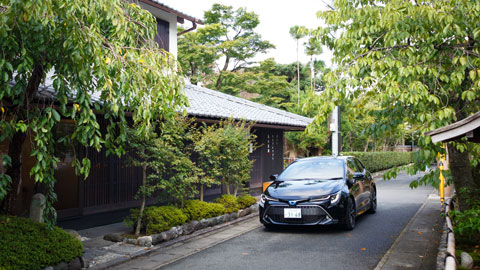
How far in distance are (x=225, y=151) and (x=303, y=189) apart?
2514 millimetres

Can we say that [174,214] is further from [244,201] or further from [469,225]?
[469,225]

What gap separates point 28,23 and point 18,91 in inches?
32.4

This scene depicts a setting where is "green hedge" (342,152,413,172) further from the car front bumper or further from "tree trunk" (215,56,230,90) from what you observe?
the car front bumper

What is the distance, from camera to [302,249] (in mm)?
7273

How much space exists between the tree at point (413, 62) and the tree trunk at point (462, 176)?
0.10m

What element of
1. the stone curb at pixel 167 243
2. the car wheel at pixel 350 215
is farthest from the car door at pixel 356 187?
the stone curb at pixel 167 243

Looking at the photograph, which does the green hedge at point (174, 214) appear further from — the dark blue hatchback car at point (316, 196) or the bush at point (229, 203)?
the dark blue hatchback car at point (316, 196)

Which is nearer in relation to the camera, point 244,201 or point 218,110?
point 244,201

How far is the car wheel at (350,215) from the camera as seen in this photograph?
8.61 meters

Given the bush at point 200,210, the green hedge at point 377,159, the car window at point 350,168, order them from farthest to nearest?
the green hedge at point 377,159
the car window at point 350,168
the bush at point 200,210

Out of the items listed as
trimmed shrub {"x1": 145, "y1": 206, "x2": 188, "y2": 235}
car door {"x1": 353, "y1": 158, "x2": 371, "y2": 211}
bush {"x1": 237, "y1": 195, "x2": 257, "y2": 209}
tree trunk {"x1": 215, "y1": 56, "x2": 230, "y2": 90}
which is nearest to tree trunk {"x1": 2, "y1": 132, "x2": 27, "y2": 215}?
trimmed shrub {"x1": 145, "y1": 206, "x2": 188, "y2": 235}

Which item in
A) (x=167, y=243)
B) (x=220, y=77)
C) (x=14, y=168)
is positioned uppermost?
(x=220, y=77)

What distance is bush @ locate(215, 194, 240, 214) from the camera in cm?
1060

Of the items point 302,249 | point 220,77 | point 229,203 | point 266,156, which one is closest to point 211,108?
point 229,203
